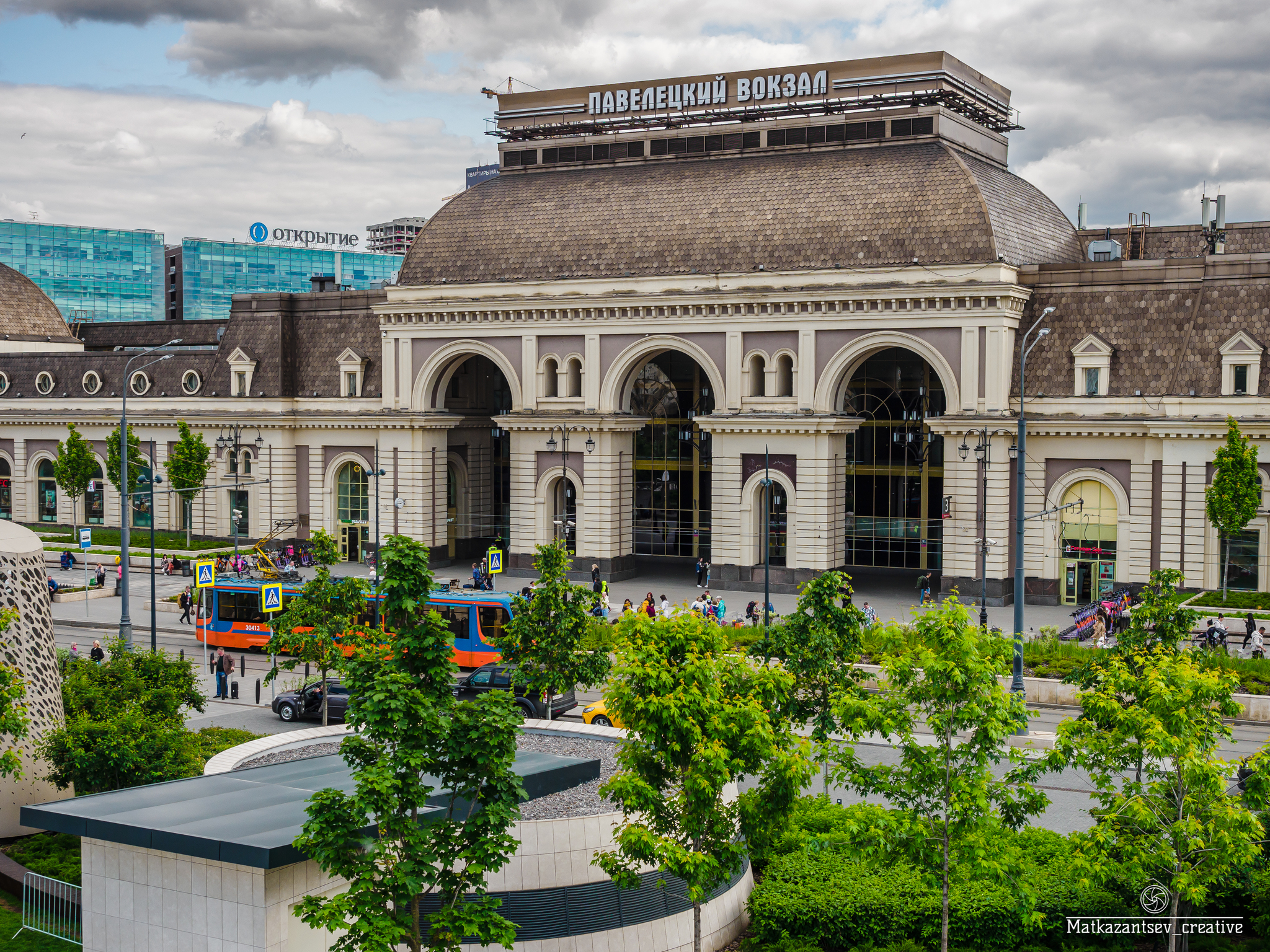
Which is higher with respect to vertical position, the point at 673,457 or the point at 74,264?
the point at 74,264

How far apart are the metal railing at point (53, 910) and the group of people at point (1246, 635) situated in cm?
3780

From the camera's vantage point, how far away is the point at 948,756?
24.0 metres

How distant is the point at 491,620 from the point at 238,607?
12279 millimetres

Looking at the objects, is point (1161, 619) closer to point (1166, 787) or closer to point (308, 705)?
point (1166, 787)

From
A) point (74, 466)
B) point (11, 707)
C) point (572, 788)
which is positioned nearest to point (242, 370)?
point (74, 466)

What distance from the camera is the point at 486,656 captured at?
54562 mm

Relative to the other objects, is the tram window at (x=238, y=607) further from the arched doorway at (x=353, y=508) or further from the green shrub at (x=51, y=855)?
the green shrub at (x=51, y=855)

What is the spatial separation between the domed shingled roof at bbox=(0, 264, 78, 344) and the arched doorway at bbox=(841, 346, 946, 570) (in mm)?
67850

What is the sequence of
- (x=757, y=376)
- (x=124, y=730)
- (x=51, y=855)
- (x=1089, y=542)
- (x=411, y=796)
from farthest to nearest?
(x=757, y=376) < (x=1089, y=542) < (x=124, y=730) < (x=51, y=855) < (x=411, y=796)

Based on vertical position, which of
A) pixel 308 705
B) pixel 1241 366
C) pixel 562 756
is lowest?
pixel 308 705

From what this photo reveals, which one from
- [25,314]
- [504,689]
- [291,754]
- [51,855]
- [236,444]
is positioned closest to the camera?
[51,855]

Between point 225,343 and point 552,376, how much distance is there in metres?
24.7

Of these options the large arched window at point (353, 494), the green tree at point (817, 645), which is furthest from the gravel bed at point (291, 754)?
the large arched window at point (353, 494)

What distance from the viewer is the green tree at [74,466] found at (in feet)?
288
